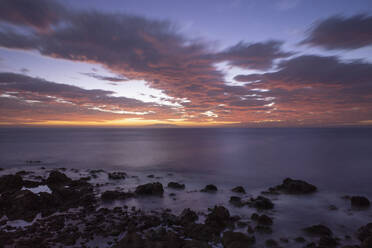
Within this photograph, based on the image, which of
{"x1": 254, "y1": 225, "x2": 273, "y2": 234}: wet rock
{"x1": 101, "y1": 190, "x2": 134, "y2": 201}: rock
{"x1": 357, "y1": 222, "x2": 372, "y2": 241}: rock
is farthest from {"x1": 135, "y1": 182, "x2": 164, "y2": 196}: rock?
{"x1": 357, "y1": 222, "x2": 372, "y2": 241}: rock

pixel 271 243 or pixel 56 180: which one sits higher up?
pixel 56 180

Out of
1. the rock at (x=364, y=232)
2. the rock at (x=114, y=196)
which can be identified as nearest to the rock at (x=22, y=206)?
the rock at (x=114, y=196)

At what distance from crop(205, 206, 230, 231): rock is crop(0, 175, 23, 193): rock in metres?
24.2

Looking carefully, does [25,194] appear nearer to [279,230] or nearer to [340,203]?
[279,230]

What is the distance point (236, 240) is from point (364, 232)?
10.4 metres

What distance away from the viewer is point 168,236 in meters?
14.1

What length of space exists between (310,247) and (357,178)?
3187 centimetres

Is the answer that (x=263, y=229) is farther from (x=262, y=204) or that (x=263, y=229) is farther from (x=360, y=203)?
(x=360, y=203)

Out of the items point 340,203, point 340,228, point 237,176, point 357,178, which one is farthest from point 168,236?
point 357,178

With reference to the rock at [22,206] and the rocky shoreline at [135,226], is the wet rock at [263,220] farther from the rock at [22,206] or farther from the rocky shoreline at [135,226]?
the rock at [22,206]

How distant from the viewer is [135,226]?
648 inches

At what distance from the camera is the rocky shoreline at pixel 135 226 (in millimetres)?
13930

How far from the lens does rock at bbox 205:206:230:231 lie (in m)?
16.5

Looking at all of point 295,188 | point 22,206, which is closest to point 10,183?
point 22,206
